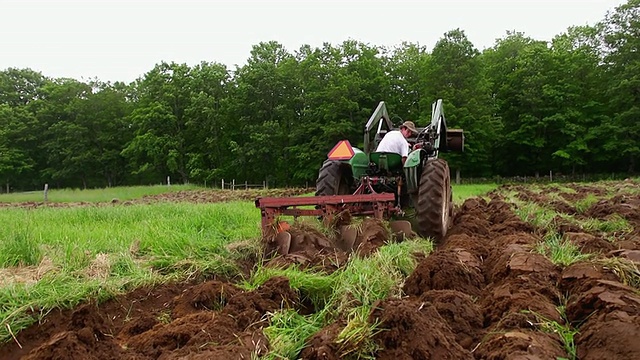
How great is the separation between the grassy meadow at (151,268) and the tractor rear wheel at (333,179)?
1267mm

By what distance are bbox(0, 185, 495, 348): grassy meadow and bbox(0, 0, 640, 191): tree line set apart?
28.6 meters

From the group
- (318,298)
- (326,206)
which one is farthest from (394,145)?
(318,298)

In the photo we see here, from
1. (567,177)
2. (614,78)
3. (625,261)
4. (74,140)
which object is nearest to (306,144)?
(567,177)

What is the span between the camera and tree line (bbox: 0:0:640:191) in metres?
34.2

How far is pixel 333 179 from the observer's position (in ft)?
23.3

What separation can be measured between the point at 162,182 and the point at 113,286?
162 ft

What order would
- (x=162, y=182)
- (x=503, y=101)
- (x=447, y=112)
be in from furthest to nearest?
(x=162, y=182), (x=503, y=101), (x=447, y=112)

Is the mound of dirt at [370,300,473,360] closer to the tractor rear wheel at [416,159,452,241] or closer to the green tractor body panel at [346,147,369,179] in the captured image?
the tractor rear wheel at [416,159,452,241]

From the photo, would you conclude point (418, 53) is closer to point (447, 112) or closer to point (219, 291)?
point (447, 112)

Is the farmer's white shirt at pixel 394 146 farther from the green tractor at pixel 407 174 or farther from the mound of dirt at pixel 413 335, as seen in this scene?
the mound of dirt at pixel 413 335

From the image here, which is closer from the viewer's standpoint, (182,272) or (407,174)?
(182,272)

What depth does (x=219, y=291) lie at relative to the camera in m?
3.55

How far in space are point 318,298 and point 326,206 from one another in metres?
2.11

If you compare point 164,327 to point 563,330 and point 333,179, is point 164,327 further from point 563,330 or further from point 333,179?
point 333,179
